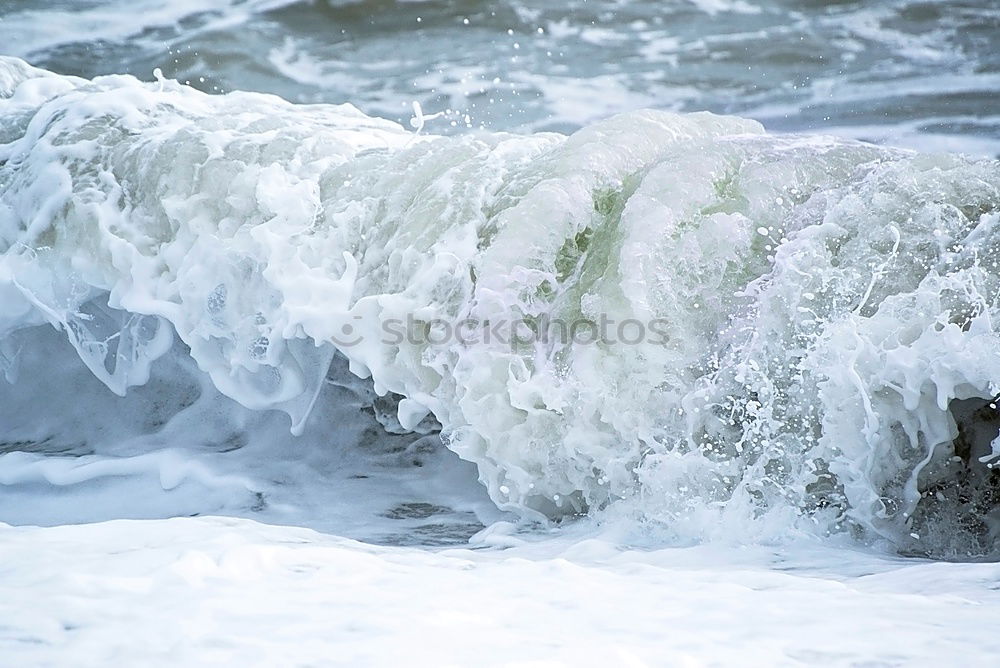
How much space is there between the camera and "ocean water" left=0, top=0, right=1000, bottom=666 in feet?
5.44

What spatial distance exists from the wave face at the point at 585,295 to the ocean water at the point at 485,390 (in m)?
0.01

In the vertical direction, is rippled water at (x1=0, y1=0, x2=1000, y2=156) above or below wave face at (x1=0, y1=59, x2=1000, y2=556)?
above

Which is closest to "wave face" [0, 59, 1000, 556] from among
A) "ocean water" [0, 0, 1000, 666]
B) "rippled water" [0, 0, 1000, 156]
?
→ "ocean water" [0, 0, 1000, 666]

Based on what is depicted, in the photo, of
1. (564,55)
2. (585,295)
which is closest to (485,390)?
(585,295)

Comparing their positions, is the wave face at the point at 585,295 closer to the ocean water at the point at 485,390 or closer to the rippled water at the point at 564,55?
the ocean water at the point at 485,390

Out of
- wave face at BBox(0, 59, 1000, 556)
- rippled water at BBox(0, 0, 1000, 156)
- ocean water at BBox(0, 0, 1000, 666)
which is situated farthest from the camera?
rippled water at BBox(0, 0, 1000, 156)

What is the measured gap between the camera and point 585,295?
2.81 m

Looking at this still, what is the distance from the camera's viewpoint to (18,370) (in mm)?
3740

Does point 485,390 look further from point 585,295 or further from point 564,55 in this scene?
point 564,55

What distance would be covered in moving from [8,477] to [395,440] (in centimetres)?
129

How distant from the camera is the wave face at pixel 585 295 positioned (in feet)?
7.99

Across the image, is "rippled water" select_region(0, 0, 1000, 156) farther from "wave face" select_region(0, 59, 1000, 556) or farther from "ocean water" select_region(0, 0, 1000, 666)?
"wave face" select_region(0, 59, 1000, 556)

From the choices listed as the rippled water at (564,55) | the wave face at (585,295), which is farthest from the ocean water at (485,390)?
the rippled water at (564,55)

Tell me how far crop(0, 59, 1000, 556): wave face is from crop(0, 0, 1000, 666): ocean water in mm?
10
